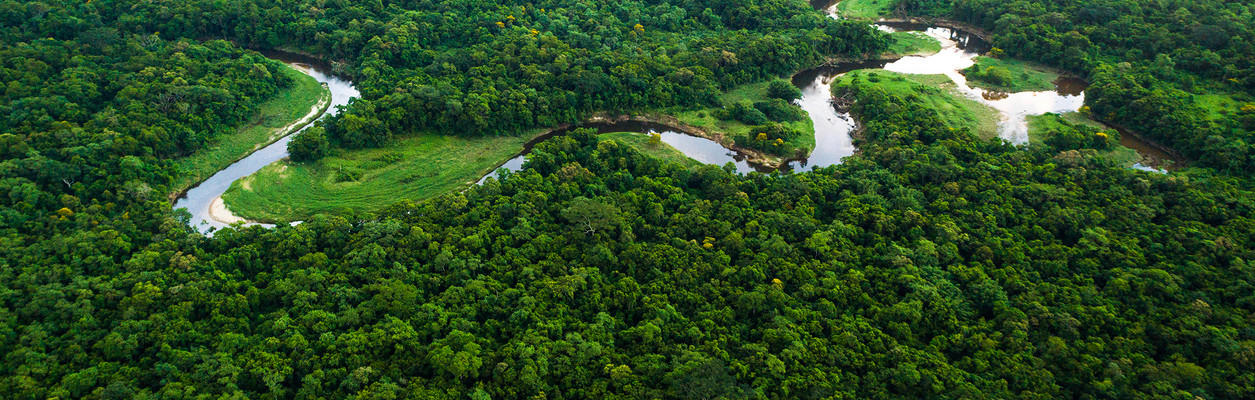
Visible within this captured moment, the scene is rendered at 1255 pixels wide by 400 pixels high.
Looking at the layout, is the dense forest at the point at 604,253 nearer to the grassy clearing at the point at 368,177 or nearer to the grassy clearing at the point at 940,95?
the grassy clearing at the point at 368,177

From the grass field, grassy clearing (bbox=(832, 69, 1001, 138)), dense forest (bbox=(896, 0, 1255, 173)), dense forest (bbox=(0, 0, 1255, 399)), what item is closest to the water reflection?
the grass field

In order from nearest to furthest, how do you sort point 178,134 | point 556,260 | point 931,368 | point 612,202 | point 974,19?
point 931,368 → point 556,260 → point 612,202 → point 178,134 → point 974,19

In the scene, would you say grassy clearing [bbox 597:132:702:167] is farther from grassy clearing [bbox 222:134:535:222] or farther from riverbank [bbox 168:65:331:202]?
riverbank [bbox 168:65:331:202]

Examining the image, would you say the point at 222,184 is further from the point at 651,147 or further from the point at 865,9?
the point at 865,9

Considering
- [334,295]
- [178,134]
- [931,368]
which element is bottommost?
[931,368]

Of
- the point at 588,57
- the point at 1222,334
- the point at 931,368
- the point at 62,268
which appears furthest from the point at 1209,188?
the point at 62,268

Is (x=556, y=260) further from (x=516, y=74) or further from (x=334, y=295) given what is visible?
(x=516, y=74)

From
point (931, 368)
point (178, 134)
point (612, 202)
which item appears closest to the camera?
point (931, 368)
